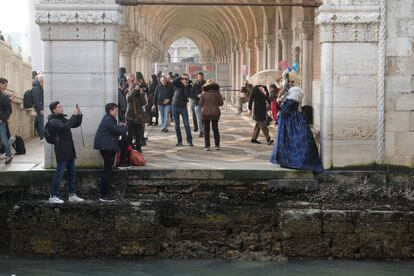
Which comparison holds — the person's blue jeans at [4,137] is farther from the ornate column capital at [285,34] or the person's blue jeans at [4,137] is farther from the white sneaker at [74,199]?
the ornate column capital at [285,34]

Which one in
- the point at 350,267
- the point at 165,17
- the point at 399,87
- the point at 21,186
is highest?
the point at 165,17

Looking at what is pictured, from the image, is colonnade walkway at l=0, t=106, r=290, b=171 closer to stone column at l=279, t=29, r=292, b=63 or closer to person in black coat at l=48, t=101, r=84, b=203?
person in black coat at l=48, t=101, r=84, b=203

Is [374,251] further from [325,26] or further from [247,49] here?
[247,49]

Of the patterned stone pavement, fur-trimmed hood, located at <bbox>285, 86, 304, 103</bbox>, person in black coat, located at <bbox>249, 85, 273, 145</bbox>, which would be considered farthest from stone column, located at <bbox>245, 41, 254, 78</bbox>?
fur-trimmed hood, located at <bbox>285, 86, 304, 103</bbox>

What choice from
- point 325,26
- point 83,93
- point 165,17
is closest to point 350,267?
→ point 325,26

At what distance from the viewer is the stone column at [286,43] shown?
74.5 ft

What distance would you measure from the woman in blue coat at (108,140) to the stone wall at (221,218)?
33cm

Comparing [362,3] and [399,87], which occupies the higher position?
[362,3]

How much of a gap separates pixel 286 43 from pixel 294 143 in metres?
11.7

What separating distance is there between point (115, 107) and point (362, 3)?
12.9 ft

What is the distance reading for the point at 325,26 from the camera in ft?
37.8

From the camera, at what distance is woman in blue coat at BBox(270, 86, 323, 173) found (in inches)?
448

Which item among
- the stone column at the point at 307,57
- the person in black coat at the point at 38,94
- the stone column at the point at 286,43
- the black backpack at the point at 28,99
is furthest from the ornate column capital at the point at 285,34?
the black backpack at the point at 28,99

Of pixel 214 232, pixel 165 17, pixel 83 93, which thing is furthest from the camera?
pixel 165 17
